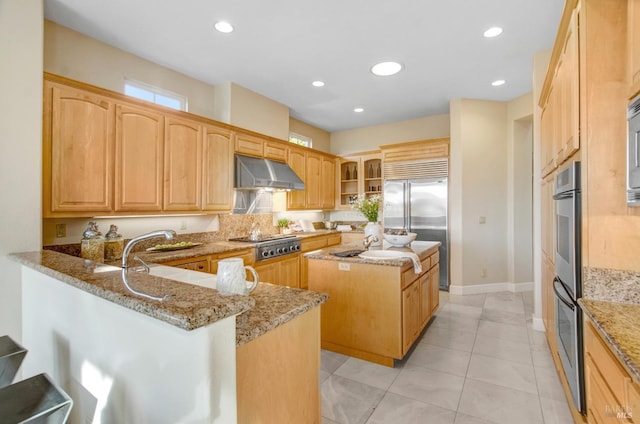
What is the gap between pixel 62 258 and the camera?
1689 mm

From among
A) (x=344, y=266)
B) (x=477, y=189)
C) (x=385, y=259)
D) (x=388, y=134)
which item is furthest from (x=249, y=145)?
(x=477, y=189)

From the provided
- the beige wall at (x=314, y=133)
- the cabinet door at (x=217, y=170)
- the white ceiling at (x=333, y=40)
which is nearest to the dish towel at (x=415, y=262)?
the white ceiling at (x=333, y=40)

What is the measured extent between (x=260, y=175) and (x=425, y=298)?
244cm

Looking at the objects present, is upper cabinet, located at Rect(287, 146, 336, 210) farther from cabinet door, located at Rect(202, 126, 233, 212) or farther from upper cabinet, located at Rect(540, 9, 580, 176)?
upper cabinet, located at Rect(540, 9, 580, 176)

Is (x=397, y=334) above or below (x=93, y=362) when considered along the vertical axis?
below

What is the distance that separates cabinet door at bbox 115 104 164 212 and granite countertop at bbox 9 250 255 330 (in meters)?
1.41

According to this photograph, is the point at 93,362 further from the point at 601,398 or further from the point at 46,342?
the point at 601,398

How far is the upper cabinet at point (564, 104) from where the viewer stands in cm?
166

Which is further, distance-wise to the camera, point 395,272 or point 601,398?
point 395,272

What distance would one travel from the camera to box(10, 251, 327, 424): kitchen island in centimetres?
82

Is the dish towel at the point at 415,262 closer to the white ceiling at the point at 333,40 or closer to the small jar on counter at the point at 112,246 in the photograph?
the white ceiling at the point at 333,40

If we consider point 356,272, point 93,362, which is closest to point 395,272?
point 356,272

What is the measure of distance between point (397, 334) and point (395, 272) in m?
0.52

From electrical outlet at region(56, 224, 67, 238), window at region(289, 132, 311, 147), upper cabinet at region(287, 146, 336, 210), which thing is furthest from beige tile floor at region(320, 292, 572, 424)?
window at region(289, 132, 311, 147)
